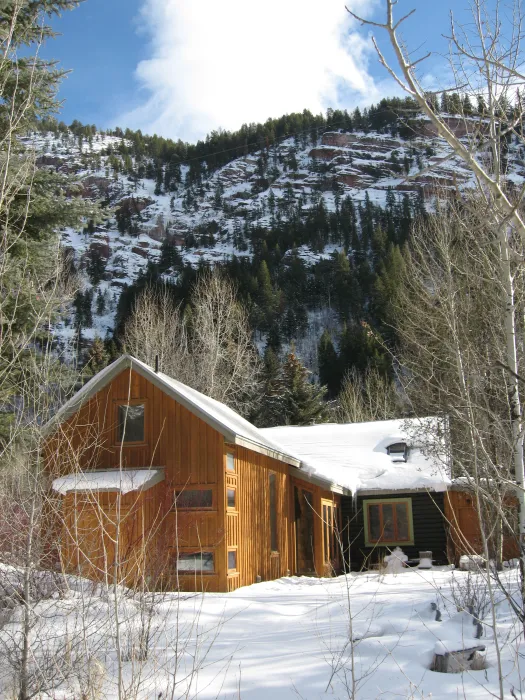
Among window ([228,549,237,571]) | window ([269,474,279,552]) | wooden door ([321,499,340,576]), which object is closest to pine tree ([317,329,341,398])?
wooden door ([321,499,340,576])

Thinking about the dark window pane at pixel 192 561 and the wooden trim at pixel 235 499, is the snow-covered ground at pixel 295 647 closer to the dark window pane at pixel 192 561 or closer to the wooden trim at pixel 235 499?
the dark window pane at pixel 192 561

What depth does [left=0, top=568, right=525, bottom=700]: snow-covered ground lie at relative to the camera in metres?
5.78

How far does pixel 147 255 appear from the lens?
93.7m

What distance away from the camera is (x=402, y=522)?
19.2 metres

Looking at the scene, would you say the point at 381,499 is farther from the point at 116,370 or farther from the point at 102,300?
the point at 102,300

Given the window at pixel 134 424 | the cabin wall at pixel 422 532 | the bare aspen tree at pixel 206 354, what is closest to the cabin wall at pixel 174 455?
the window at pixel 134 424

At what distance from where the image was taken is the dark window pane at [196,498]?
1341cm

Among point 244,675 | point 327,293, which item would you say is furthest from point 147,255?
point 244,675

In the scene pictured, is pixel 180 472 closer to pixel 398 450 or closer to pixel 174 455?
pixel 174 455

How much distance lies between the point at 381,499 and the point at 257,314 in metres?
39.3

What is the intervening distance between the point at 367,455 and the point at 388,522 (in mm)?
2513

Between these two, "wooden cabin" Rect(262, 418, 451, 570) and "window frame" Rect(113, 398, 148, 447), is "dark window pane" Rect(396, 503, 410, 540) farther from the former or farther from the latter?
"window frame" Rect(113, 398, 148, 447)

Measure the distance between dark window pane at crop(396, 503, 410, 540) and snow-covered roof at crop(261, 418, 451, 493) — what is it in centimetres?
96

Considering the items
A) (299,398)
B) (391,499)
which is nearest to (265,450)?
(391,499)
